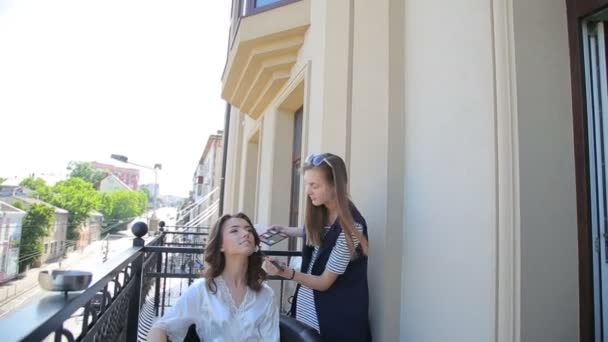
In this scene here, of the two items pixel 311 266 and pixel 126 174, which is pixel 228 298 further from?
pixel 126 174

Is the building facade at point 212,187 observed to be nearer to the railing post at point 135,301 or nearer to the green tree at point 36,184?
the railing post at point 135,301

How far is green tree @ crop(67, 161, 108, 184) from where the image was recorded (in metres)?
54.8

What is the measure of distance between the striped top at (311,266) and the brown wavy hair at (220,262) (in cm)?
29

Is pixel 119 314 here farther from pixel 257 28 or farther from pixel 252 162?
pixel 252 162

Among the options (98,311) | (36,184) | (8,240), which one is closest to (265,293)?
(98,311)

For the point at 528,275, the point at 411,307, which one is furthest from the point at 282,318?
the point at 528,275

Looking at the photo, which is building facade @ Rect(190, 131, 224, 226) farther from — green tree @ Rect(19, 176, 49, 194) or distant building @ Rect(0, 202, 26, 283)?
green tree @ Rect(19, 176, 49, 194)

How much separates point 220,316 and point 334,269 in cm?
58

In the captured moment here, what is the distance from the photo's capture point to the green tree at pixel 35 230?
1758 cm

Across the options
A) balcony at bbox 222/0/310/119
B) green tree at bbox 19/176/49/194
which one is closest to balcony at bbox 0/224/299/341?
Result: balcony at bbox 222/0/310/119

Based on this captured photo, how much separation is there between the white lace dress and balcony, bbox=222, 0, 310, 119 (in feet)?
9.95

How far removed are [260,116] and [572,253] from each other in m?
4.98

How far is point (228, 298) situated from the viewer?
5.75 feet

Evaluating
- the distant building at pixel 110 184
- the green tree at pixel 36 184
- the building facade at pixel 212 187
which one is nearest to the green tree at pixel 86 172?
the distant building at pixel 110 184
